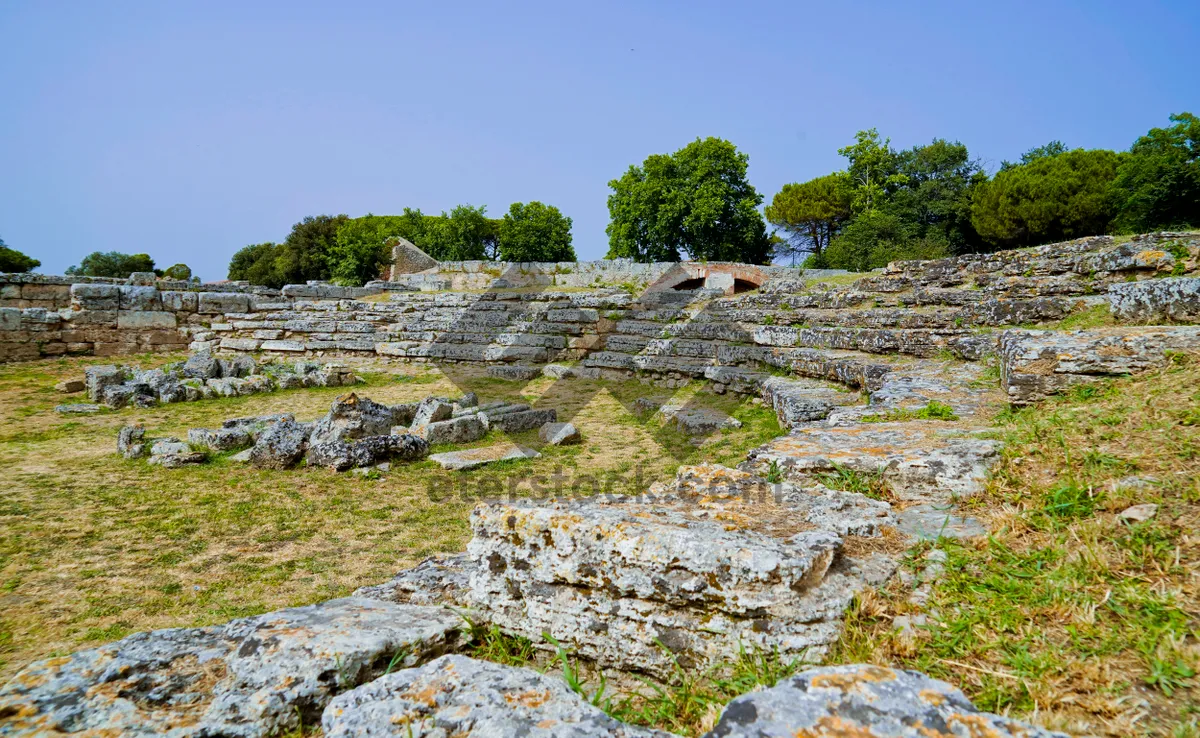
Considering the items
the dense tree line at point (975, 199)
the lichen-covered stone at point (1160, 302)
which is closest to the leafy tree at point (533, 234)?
the dense tree line at point (975, 199)

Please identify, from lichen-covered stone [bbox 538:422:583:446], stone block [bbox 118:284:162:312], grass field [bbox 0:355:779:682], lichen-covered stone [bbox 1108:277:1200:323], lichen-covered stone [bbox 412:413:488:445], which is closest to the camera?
grass field [bbox 0:355:779:682]

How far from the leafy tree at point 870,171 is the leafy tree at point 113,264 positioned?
142 ft

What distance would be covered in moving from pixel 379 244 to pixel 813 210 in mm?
24826

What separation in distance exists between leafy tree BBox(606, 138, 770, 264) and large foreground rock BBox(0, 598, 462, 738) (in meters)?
32.0

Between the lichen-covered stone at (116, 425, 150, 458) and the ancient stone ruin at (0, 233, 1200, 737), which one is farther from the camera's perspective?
the lichen-covered stone at (116, 425, 150, 458)

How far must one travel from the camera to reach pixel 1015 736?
4.23ft

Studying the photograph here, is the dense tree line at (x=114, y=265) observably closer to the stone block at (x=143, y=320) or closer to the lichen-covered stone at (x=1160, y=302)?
the stone block at (x=143, y=320)

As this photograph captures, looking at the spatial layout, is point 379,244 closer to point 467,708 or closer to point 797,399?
point 797,399

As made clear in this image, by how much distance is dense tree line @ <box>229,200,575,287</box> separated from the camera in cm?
3234

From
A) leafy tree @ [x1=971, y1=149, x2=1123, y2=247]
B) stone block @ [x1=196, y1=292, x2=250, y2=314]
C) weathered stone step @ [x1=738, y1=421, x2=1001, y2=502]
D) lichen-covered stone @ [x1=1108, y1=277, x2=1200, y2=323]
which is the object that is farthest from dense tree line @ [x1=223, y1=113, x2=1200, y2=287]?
weathered stone step @ [x1=738, y1=421, x2=1001, y2=502]

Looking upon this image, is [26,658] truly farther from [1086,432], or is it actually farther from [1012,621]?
[1086,432]

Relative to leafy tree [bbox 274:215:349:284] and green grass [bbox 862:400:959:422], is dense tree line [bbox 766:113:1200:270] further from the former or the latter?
leafy tree [bbox 274:215:349:284]

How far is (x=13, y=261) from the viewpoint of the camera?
2953cm

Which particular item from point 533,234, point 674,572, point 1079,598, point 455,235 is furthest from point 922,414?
point 455,235
